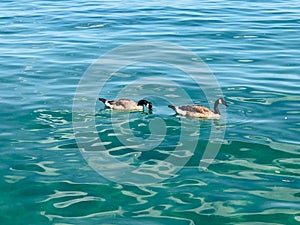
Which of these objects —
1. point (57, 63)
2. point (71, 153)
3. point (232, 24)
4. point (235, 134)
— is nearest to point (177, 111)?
point (235, 134)

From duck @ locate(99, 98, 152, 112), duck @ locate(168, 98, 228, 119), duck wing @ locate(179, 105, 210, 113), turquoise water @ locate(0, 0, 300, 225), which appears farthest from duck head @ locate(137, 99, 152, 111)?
duck wing @ locate(179, 105, 210, 113)

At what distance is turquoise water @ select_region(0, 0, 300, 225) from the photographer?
1294cm

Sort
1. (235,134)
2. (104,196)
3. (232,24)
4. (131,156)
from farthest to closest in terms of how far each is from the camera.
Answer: (232,24) → (235,134) → (131,156) → (104,196)

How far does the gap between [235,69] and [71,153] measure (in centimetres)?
963

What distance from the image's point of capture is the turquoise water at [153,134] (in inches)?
509

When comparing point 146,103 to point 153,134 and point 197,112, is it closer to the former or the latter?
point 197,112

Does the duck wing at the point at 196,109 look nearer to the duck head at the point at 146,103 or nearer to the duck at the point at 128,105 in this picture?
the duck head at the point at 146,103

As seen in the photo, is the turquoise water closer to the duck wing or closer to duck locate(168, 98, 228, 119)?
duck locate(168, 98, 228, 119)

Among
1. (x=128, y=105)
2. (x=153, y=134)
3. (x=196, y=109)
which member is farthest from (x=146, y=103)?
(x=153, y=134)

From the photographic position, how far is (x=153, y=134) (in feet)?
54.8

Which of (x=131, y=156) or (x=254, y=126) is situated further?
(x=254, y=126)

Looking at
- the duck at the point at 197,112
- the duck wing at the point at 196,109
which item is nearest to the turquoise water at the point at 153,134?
the duck at the point at 197,112

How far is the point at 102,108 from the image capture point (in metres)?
18.9

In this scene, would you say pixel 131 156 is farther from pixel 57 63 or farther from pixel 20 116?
pixel 57 63
